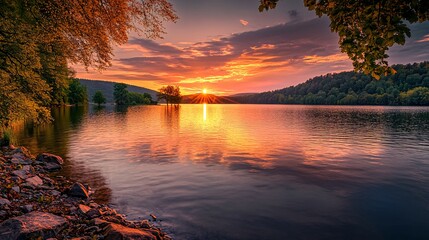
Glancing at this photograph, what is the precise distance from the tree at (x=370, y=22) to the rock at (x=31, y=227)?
10.7 meters

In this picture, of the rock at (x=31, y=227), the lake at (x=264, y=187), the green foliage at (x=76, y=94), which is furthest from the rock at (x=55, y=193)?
the green foliage at (x=76, y=94)

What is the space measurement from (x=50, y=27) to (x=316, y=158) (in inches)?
1007

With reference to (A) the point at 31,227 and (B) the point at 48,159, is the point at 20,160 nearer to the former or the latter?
(B) the point at 48,159

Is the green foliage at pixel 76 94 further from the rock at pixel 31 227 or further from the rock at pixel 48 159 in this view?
the rock at pixel 31 227

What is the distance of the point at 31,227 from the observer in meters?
8.86

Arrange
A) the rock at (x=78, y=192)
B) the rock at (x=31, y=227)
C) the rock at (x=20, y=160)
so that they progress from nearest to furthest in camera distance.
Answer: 1. the rock at (x=31, y=227)
2. the rock at (x=78, y=192)
3. the rock at (x=20, y=160)

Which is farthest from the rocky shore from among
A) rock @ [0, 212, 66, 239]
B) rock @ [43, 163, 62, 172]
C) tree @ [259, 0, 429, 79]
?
tree @ [259, 0, 429, 79]

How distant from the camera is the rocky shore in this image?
29.4 feet

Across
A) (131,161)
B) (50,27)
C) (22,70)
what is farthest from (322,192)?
(22,70)

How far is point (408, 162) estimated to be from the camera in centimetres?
2616

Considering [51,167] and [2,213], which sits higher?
[2,213]

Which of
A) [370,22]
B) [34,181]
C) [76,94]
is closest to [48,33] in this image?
[34,181]

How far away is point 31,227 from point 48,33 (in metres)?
11.0

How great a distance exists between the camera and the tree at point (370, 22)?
756 centimetres
